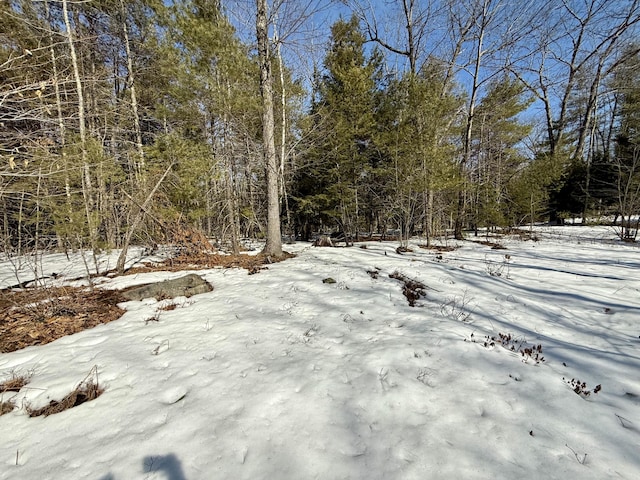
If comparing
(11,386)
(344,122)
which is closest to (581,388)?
(11,386)

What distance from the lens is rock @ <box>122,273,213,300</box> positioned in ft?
15.5

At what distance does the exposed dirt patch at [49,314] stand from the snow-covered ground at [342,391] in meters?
0.32

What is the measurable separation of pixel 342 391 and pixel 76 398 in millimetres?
2339

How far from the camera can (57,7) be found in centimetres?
979

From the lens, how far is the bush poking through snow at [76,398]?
7.07 ft

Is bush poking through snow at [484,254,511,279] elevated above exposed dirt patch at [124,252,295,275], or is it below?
below

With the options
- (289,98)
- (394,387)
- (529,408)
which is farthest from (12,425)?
(289,98)

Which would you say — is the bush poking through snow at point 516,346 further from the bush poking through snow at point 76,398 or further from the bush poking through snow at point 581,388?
the bush poking through snow at point 76,398

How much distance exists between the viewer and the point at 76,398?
7.52 feet

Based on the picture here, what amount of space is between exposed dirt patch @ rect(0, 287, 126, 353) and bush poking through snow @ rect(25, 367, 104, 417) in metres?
1.51

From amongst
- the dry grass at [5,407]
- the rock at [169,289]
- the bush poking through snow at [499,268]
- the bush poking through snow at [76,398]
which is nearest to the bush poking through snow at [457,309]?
the bush poking through snow at [499,268]

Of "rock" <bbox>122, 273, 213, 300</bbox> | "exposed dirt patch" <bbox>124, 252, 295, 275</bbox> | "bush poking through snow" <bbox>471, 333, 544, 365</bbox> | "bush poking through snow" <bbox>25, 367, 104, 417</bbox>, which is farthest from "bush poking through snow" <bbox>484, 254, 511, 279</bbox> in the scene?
"bush poking through snow" <bbox>25, 367, 104, 417</bbox>

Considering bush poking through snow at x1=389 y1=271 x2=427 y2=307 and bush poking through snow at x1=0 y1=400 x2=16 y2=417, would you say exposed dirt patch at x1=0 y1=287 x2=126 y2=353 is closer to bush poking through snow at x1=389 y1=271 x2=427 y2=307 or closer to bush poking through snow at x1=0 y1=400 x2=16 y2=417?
bush poking through snow at x1=0 y1=400 x2=16 y2=417

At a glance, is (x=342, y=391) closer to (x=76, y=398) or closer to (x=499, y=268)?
(x=76, y=398)
